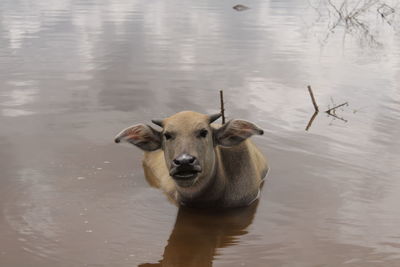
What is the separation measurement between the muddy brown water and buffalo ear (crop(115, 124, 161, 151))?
2.68 ft

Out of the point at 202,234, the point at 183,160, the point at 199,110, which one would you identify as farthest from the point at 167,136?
the point at 199,110

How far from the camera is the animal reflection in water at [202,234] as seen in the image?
17.1ft

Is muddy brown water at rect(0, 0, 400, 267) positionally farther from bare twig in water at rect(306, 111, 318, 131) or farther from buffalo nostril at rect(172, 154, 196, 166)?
buffalo nostril at rect(172, 154, 196, 166)

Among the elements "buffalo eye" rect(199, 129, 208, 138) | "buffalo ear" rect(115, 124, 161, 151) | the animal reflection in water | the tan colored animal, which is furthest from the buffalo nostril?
the animal reflection in water

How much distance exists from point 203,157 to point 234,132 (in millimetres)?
553

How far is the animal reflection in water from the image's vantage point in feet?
17.1

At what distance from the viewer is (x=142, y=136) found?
5918 mm

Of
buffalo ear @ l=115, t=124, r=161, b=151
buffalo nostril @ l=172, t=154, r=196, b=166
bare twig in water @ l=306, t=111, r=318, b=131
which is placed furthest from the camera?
bare twig in water @ l=306, t=111, r=318, b=131

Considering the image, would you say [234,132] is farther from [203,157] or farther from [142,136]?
[142,136]

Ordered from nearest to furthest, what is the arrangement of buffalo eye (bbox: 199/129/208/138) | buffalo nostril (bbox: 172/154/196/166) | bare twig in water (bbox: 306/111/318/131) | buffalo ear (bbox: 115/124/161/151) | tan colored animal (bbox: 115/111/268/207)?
buffalo nostril (bbox: 172/154/196/166)
tan colored animal (bbox: 115/111/268/207)
buffalo eye (bbox: 199/129/208/138)
buffalo ear (bbox: 115/124/161/151)
bare twig in water (bbox: 306/111/318/131)

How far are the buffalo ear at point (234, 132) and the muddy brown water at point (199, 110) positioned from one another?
888 millimetres

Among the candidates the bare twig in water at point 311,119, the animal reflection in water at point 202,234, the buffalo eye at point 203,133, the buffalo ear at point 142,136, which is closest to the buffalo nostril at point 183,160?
the buffalo eye at point 203,133

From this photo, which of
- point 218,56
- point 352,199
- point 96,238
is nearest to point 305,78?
point 218,56

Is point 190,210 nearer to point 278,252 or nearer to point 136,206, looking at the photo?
point 136,206
